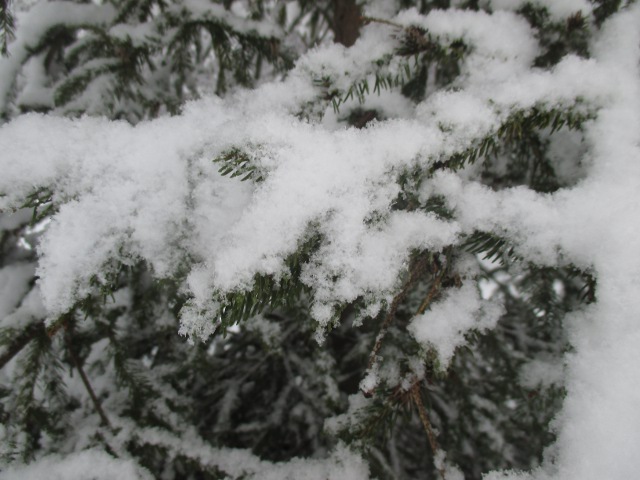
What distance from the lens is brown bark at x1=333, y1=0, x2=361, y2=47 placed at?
1.94 meters

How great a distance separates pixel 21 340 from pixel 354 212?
3.53ft

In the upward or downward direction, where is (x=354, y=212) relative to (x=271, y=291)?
upward

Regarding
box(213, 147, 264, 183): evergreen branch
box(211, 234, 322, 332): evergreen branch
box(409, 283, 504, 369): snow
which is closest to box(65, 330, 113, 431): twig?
box(211, 234, 322, 332): evergreen branch

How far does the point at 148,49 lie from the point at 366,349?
1.60 metres

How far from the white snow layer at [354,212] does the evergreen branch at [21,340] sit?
1.51ft

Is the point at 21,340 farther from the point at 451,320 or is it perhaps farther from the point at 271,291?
the point at 451,320

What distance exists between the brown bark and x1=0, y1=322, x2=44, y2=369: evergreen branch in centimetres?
173

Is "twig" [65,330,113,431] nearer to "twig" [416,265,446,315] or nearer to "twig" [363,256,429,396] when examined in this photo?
"twig" [363,256,429,396]

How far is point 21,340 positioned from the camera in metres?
1.18

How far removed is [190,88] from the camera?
240 centimetres

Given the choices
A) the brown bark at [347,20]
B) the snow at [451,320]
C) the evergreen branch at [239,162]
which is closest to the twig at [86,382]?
the evergreen branch at [239,162]

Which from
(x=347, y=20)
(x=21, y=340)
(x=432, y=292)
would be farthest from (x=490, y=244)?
(x=347, y=20)

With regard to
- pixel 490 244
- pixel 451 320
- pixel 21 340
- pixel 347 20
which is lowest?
pixel 21 340

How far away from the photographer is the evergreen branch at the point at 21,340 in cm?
113
